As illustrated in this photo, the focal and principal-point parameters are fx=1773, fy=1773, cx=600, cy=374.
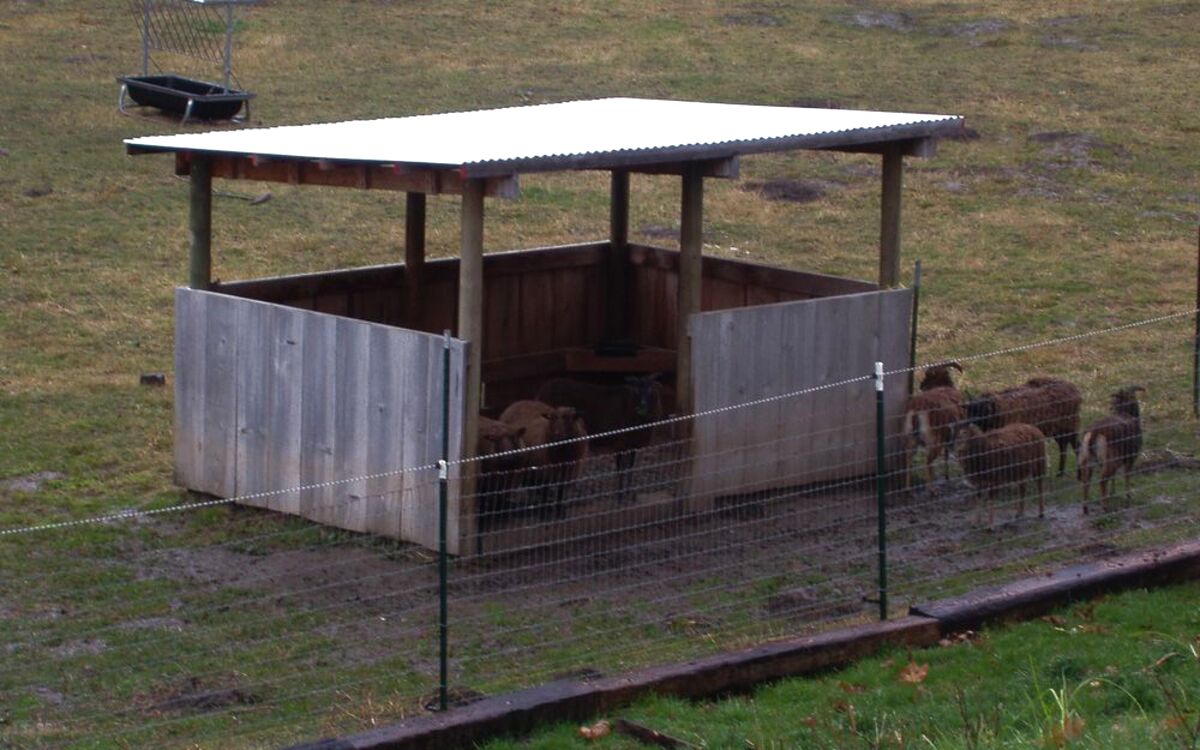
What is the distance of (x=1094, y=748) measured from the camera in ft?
20.7

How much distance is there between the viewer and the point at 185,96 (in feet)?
80.3

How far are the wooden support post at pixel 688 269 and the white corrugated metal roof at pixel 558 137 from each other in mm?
381

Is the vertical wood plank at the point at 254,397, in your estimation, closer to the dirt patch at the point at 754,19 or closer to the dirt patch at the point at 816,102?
the dirt patch at the point at 816,102

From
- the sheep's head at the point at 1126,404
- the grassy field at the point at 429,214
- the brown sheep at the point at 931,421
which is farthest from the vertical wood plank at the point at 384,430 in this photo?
the sheep's head at the point at 1126,404

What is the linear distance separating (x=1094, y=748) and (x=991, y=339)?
475 inches

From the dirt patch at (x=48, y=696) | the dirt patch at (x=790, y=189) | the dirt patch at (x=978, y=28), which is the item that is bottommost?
the dirt patch at (x=48, y=696)

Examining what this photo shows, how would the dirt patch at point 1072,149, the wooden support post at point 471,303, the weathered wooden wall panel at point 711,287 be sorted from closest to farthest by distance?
the wooden support post at point 471,303 → the weathered wooden wall panel at point 711,287 → the dirt patch at point 1072,149

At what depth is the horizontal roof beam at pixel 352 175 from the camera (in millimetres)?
10922

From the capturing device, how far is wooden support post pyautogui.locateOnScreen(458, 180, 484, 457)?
11047mm

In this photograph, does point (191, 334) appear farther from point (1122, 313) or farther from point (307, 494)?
point (1122, 313)

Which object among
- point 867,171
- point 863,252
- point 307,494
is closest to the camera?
point 307,494

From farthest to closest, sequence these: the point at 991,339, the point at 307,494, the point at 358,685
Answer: the point at 991,339, the point at 307,494, the point at 358,685

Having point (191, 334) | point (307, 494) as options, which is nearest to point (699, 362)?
point (307, 494)

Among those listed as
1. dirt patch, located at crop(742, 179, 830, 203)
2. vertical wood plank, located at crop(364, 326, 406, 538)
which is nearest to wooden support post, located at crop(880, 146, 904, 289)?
vertical wood plank, located at crop(364, 326, 406, 538)
